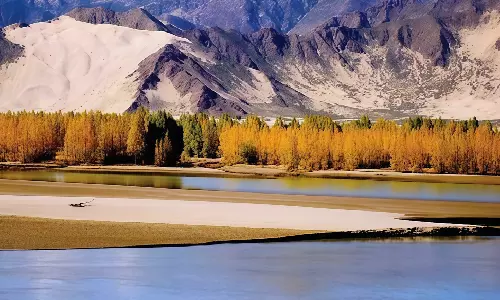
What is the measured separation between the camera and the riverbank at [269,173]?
122 m

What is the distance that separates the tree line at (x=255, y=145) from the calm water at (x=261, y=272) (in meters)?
92.9

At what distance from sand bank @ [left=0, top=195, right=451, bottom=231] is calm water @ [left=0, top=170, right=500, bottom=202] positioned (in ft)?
63.9

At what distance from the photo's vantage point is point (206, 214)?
205ft

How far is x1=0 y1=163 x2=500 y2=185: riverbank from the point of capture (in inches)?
4822

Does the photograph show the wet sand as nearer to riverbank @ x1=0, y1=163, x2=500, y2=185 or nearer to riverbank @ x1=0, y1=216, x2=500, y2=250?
riverbank @ x1=0, y1=216, x2=500, y2=250

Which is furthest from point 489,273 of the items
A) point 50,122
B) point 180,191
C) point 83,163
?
point 50,122

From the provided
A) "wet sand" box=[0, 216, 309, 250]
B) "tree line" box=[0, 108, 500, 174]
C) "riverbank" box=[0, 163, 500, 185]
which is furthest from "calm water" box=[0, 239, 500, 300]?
"tree line" box=[0, 108, 500, 174]

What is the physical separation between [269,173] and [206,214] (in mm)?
69960

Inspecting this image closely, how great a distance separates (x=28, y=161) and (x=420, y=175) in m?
64.0

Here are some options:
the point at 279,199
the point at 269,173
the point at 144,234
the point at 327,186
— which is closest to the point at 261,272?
the point at 144,234

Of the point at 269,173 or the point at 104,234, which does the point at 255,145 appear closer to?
the point at 269,173

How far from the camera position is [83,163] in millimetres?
149500

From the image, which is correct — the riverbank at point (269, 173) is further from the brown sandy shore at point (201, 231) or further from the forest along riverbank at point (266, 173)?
the brown sandy shore at point (201, 231)

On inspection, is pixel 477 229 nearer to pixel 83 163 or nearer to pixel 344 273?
pixel 344 273
